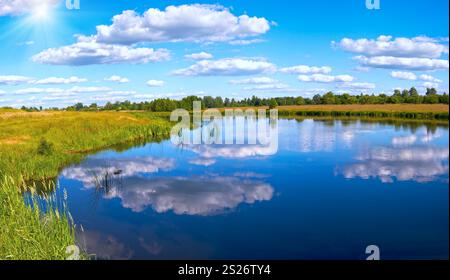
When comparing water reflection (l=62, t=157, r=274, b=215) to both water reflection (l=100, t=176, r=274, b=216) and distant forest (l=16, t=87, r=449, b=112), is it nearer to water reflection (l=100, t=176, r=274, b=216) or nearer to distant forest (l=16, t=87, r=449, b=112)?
water reflection (l=100, t=176, r=274, b=216)

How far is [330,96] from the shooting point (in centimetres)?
9094

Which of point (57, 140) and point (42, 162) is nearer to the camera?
point (42, 162)

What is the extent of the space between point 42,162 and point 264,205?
1061 centimetres

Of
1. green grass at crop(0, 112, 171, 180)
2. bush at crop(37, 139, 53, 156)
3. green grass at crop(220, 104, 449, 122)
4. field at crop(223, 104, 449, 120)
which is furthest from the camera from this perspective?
green grass at crop(220, 104, 449, 122)

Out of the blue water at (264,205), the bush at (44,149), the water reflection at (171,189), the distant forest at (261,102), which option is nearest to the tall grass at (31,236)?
the blue water at (264,205)

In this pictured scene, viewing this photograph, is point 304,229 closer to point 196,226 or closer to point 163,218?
point 196,226

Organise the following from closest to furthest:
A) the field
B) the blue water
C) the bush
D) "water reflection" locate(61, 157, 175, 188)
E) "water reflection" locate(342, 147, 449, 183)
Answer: the blue water < "water reflection" locate(342, 147, 449, 183) < "water reflection" locate(61, 157, 175, 188) < the bush < the field

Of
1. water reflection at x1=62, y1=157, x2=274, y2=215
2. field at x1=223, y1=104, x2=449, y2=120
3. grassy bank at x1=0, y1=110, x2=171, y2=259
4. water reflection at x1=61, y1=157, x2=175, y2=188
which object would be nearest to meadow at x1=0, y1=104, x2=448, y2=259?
grassy bank at x1=0, y1=110, x2=171, y2=259

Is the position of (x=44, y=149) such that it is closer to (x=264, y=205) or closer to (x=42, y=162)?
(x=42, y=162)

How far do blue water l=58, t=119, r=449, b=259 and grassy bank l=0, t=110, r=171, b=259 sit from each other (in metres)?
1.25

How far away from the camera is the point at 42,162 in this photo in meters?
18.5

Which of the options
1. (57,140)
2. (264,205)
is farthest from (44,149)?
(264,205)

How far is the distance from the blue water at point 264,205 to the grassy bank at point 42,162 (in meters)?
1.25

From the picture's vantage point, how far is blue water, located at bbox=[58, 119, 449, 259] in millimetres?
10078
